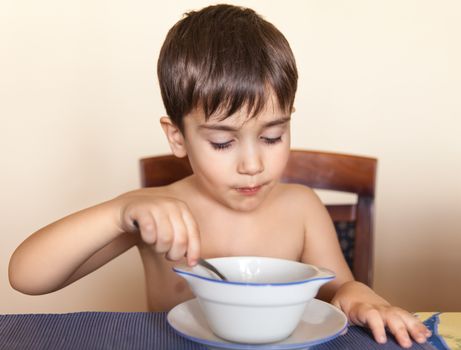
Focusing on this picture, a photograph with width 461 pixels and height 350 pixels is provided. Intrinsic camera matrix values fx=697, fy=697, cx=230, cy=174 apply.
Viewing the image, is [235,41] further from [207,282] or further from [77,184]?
[77,184]

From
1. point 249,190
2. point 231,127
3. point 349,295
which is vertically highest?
point 231,127

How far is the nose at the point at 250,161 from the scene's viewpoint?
1.02m

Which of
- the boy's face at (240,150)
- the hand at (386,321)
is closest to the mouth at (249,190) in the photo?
the boy's face at (240,150)

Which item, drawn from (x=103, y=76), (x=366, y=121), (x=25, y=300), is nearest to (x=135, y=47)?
(x=103, y=76)

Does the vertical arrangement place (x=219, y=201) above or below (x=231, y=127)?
below

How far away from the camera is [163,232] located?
2.60 feet

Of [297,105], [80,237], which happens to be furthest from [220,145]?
[297,105]

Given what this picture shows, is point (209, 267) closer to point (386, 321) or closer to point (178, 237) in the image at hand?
point (178, 237)

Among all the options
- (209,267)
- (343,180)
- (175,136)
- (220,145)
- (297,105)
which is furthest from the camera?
(297,105)

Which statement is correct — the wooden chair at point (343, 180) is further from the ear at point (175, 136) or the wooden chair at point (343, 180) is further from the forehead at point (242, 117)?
the forehead at point (242, 117)

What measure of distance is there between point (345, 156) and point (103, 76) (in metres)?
0.89

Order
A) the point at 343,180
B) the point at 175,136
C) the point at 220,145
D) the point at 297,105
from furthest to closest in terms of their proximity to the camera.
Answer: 1. the point at 297,105
2. the point at 343,180
3. the point at 175,136
4. the point at 220,145

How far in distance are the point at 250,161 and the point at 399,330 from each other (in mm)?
336

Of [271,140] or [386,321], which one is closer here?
[386,321]
